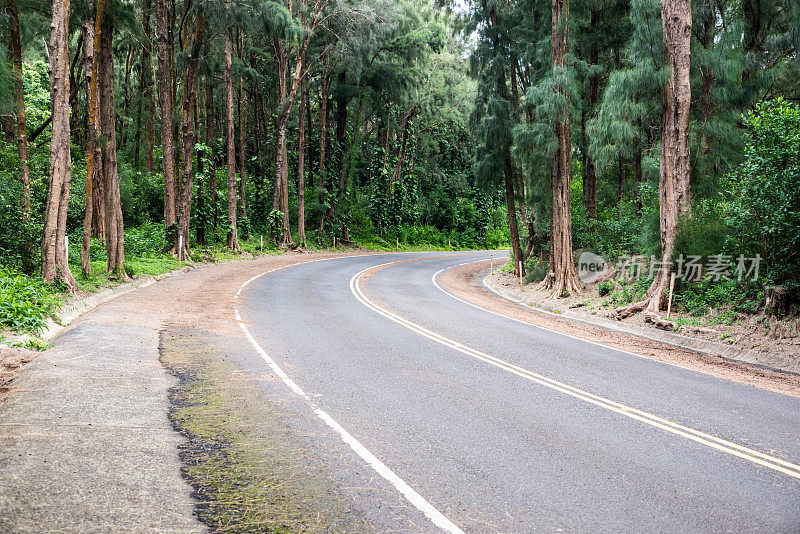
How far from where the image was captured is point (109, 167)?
1817 cm

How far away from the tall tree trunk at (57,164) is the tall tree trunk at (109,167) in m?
3.17

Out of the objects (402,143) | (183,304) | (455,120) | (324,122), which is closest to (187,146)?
(183,304)

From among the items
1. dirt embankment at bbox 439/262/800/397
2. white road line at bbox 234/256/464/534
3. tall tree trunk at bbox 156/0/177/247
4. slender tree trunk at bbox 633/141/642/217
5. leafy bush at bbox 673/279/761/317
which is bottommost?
dirt embankment at bbox 439/262/800/397

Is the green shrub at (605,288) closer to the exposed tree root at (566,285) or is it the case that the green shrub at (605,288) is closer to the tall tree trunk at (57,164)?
the exposed tree root at (566,285)

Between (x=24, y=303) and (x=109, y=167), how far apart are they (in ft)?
28.8

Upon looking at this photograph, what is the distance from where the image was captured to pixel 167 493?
175 inches

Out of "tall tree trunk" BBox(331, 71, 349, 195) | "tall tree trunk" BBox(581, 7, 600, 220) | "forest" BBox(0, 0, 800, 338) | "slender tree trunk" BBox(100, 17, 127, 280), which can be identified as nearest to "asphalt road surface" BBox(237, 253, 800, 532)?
"forest" BBox(0, 0, 800, 338)

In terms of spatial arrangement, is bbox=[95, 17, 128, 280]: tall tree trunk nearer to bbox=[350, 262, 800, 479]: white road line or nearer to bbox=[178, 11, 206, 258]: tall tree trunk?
bbox=[178, 11, 206, 258]: tall tree trunk

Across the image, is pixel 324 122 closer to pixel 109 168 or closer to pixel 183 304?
pixel 109 168

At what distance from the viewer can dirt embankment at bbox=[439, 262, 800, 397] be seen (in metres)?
9.08

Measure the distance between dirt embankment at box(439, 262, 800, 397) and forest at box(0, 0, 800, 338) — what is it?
5.49 ft

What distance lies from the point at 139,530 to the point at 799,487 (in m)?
5.27

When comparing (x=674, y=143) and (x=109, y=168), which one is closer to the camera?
(x=674, y=143)

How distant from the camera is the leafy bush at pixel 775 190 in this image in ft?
36.0
